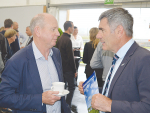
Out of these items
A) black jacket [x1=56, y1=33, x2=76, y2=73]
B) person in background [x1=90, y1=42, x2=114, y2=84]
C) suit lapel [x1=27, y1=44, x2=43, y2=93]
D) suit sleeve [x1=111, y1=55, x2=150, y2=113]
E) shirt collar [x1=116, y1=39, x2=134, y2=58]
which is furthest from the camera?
black jacket [x1=56, y1=33, x2=76, y2=73]

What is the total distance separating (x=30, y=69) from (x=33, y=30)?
40 centimetres

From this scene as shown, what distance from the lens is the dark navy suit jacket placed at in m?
1.38

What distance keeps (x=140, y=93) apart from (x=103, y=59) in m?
1.65

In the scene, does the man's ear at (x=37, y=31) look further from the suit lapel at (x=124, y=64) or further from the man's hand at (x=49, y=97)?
the suit lapel at (x=124, y=64)

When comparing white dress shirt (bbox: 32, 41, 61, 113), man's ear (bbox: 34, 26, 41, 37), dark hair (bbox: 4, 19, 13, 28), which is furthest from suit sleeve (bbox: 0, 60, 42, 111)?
dark hair (bbox: 4, 19, 13, 28)

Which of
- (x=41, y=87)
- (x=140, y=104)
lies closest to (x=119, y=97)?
(x=140, y=104)

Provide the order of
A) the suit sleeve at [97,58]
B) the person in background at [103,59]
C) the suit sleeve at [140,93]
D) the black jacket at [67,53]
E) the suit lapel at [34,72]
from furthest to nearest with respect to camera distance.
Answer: the black jacket at [67,53]
the suit sleeve at [97,58]
the person in background at [103,59]
the suit lapel at [34,72]
the suit sleeve at [140,93]

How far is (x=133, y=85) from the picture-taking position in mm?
1121

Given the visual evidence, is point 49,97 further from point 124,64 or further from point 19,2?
point 19,2

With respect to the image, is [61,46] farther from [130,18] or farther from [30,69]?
[130,18]

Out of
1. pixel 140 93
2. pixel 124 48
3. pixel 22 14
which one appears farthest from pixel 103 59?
pixel 22 14

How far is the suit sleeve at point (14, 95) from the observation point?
1.37 meters

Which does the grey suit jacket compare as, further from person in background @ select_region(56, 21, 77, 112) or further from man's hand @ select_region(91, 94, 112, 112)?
person in background @ select_region(56, 21, 77, 112)

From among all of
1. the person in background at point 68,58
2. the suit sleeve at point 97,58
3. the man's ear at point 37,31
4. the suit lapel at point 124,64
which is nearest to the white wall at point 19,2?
the person in background at point 68,58
